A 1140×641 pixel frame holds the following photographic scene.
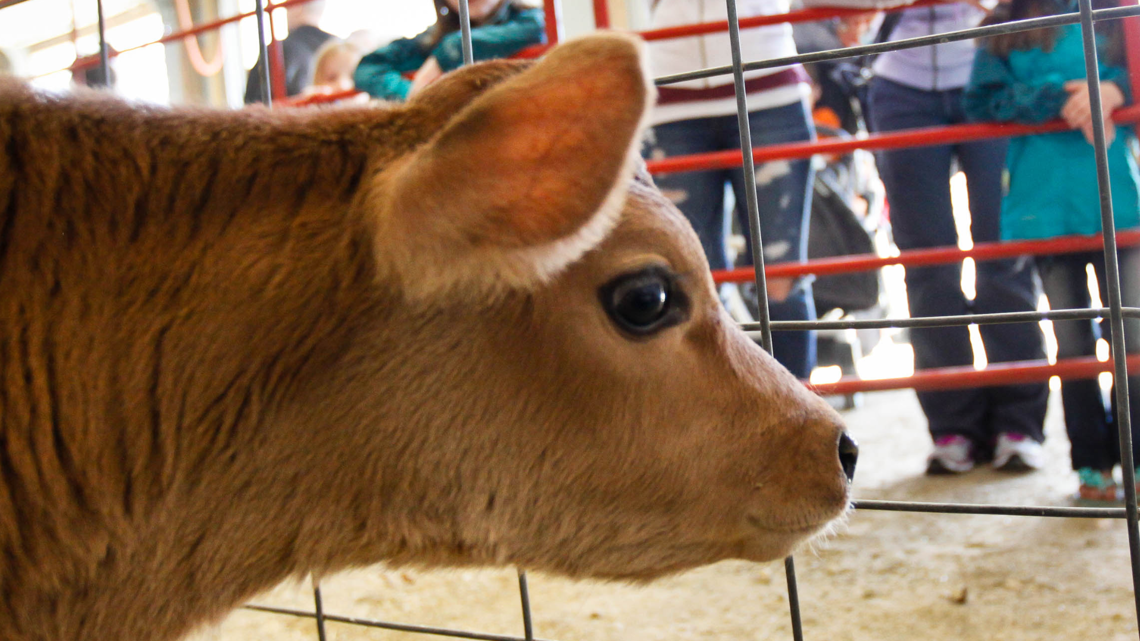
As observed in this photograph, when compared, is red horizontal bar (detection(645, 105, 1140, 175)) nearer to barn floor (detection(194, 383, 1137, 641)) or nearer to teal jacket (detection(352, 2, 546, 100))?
teal jacket (detection(352, 2, 546, 100))

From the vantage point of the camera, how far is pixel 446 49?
2.76 meters

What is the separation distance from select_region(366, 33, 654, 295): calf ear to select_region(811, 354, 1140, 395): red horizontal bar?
1.45 m

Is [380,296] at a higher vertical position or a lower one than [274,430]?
higher

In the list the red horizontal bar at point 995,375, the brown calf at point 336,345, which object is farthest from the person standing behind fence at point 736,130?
the brown calf at point 336,345

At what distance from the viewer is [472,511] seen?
1.20 m

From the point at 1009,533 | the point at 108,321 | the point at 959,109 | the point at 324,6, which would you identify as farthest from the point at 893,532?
the point at 324,6

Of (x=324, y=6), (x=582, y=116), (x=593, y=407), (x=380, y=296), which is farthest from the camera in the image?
(x=324, y=6)

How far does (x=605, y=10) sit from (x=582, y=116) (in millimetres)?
1858

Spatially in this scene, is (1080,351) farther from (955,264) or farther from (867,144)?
(867,144)

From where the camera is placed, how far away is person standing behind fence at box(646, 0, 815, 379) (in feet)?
9.80

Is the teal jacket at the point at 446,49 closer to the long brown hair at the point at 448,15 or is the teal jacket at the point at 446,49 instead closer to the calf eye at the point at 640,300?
the long brown hair at the point at 448,15

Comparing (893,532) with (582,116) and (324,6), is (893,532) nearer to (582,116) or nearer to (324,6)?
(582,116)

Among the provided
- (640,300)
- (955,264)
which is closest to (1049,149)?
(955,264)

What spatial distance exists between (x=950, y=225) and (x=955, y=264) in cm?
13
